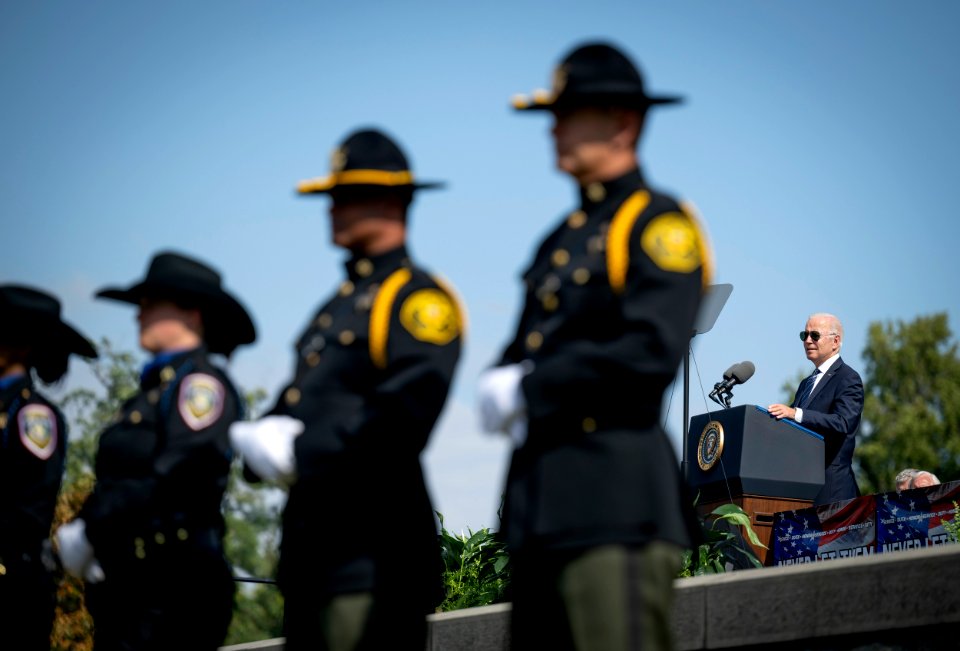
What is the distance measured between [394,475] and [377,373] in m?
0.34

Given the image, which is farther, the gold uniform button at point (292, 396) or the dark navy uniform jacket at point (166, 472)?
the dark navy uniform jacket at point (166, 472)

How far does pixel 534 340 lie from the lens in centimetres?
391

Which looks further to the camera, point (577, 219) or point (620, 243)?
point (577, 219)

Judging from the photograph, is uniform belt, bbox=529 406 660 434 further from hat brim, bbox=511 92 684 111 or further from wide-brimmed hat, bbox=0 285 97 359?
wide-brimmed hat, bbox=0 285 97 359

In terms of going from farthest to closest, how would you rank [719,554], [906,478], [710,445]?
[906,478]
[710,445]
[719,554]

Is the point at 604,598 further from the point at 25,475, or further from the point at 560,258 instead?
the point at 25,475

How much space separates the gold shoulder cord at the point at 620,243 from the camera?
3762 millimetres

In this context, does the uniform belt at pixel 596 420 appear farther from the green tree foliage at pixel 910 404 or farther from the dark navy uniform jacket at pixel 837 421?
the green tree foliage at pixel 910 404

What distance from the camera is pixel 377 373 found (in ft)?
14.3

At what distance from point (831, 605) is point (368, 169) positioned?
2.54 m

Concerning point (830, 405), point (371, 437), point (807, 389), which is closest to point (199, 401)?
point (371, 437)

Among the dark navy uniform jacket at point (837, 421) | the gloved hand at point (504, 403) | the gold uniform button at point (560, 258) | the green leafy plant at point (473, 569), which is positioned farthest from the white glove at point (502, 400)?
the dark navy uniform jacket at point (837, 421)

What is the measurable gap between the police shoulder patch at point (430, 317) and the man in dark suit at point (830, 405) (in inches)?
232

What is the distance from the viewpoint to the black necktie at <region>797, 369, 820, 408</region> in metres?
10.3
